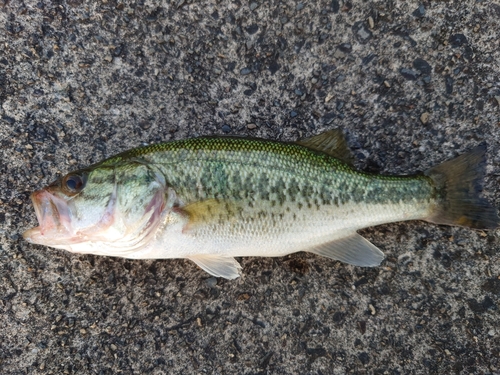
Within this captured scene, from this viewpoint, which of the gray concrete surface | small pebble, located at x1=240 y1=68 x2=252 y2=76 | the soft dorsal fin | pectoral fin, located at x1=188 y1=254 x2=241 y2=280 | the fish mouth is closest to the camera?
the fish mouth

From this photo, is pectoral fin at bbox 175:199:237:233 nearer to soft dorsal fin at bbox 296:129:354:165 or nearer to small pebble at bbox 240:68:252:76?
soft dorsal fin at bbox 296:129:354:165

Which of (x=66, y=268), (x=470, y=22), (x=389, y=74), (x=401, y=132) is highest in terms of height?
(x=470, y=22)

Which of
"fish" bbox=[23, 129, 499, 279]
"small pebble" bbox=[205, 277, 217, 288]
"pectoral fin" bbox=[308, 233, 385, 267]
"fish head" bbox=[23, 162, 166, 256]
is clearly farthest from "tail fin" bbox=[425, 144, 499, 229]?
"fish head" bbox=[23, 162, 166, 256]

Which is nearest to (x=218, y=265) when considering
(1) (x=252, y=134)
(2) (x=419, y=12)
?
Result: (1) (x=252, y=134)

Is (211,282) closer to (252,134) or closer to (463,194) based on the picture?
(252,134)

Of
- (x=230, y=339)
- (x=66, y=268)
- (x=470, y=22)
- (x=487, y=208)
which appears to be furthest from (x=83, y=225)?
(x=470, y=22)

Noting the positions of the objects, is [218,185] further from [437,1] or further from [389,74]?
[437,1]
